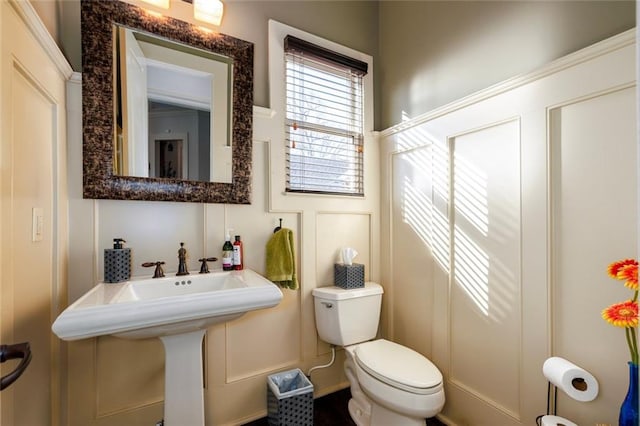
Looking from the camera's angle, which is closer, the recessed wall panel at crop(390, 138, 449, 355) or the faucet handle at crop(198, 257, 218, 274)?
the faucet handle at crop(198, 257, 218, 274)

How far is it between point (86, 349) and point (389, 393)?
4.58ft

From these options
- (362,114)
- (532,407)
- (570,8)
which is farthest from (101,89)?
(532,407)

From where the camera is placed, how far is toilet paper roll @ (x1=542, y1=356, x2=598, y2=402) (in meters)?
1.06

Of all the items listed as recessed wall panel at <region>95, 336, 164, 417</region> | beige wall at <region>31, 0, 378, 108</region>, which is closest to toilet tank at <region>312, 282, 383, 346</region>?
recessed wall panel at <region>95, 336, 164, 417</region>

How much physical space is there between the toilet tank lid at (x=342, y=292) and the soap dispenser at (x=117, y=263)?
103cm

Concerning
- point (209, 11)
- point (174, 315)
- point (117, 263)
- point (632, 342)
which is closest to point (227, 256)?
point (117, 263)

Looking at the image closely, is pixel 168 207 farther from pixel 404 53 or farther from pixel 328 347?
pixel 404 53

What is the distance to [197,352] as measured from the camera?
1.23m

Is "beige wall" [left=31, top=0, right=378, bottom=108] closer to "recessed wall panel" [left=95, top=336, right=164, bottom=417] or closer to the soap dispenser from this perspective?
the soap dispenser

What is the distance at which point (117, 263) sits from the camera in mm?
1322

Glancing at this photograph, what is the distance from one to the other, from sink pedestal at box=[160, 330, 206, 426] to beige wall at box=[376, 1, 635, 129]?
1.80 m

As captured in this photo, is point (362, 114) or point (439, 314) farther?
point (362, 114)

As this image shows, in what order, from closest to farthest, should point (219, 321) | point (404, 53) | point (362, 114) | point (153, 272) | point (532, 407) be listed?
1. point (219, 321)
2. point (532, 407)
3. point (153, 272)
4. point (404, 53)
5. point (362, 114)

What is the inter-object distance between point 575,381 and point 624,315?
0.37 meters
